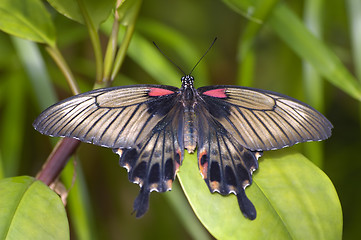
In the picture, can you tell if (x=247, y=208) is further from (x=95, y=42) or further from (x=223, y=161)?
(x=95, y=42)

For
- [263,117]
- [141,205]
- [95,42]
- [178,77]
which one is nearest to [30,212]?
[141,205]

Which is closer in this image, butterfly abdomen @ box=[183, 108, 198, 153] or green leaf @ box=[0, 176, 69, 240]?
green leaf @ box=[0, 176, 69, 240]

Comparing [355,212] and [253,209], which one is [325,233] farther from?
[355,212]

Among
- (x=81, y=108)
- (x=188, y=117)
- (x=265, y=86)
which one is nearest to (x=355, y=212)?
(x=265, y=86)

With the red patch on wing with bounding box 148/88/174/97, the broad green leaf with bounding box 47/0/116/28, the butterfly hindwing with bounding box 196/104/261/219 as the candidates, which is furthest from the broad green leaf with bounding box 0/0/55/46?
the butterfly hindwing with bounding box 196/104/261/219

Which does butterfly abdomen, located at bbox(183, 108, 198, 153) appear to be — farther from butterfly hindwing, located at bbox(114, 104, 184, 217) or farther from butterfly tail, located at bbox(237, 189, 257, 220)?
butterfly tail, located at bbox(237, 189, 257, 220)

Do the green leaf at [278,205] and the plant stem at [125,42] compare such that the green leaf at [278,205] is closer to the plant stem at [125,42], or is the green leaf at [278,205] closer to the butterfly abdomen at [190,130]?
the butterfly abdomen at [190,130]

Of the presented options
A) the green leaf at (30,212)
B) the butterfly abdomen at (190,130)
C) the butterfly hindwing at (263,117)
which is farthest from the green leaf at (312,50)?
the green leaf at (30,212)

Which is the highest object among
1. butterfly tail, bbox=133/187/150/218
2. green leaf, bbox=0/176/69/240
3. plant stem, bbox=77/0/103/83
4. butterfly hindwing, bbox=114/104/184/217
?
plant stem, bbox=77/0/103/83
